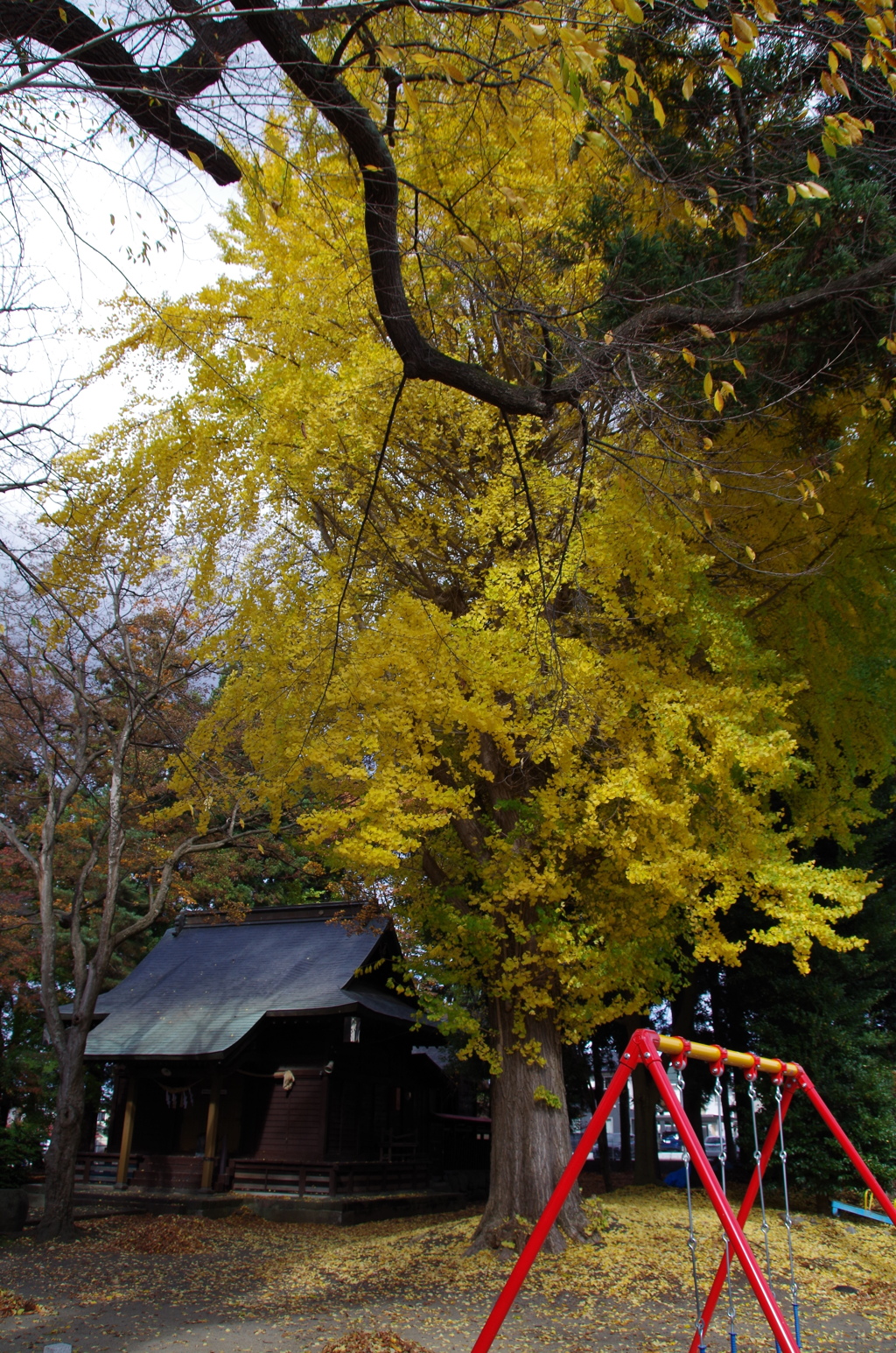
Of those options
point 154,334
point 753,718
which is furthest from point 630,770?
point 154,334

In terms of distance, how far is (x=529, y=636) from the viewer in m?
7.88

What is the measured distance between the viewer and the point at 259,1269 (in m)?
9.20

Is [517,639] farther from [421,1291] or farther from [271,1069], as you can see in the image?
[271,1069]

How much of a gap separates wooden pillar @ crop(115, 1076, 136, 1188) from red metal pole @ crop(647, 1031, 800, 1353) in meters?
14.7

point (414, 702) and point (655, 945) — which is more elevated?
point (414, 702)

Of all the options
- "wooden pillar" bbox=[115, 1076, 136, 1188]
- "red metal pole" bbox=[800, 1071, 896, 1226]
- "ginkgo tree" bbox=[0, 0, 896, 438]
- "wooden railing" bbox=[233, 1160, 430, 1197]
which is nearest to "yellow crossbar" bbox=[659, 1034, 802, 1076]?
"red metal pole" bbox=[800, 1071, 896, 1226]

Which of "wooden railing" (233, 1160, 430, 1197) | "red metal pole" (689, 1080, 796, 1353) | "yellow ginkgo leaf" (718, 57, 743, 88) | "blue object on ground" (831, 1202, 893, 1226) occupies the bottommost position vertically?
"wooden railing" (233, 1160, 430, 1197)

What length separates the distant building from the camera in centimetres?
1473

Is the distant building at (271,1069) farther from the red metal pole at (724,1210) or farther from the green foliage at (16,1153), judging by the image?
the red metal pole at (724,1210)

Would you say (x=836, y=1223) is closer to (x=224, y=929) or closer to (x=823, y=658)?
(x=823, y=658)

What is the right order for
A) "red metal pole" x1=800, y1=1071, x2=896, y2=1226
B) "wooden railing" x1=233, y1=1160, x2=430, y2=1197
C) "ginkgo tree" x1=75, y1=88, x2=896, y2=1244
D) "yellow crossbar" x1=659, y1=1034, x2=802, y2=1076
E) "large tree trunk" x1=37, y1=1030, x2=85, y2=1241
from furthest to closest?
"wooden railing" x1=233, y1=1160, x2=430, y2=1197 → "large tree trunk" x1=37, y1=1030, x2=85, y2=1241 → "ginkgo tree" x1=75, y1=88, x2=896, y2=1244 → "red metal pole" x1=800, y1=1071, x2=896, y2=1226 → "yellow crossbar" x1=659, y1=1034, x2=802, y2=1076

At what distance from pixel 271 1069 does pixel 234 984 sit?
1912 millimetres

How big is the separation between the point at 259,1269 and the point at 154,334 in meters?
10.00

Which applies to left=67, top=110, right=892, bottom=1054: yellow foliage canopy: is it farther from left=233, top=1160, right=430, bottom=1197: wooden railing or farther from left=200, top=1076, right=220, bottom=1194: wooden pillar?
left=200, top=1076, right=220, bottom=1194: wooden pillar
